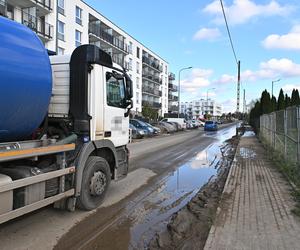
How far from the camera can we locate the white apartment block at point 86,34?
97.6 ft

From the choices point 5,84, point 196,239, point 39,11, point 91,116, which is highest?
point 39,11

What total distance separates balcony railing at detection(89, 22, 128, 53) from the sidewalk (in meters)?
39.0

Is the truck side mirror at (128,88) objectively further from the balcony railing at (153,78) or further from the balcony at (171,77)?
the balcony at (171,77)

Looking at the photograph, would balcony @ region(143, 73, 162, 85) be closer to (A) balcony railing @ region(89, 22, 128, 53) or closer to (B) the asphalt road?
(A) balcony railing @ region(89, 22, 128, 53)

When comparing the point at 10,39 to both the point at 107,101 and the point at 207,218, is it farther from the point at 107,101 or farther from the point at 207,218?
the point at 207,218

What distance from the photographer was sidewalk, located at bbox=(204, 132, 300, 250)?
466cm

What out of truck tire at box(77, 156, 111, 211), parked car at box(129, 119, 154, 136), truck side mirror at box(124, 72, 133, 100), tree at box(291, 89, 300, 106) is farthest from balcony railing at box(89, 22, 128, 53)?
truck tire at box(77, 156, 111, 211)

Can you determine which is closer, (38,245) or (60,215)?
(38,245)

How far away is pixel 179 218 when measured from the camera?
593 cm

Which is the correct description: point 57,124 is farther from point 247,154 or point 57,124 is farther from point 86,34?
point 86,34

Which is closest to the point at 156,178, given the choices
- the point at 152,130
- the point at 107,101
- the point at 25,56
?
the point at 107,101

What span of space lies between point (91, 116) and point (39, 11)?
29.3 metres

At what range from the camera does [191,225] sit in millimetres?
5543

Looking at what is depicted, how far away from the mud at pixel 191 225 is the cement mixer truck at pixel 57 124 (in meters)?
1.63
